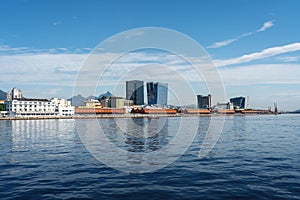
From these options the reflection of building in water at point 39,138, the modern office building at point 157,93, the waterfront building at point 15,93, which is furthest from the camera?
the waterfront building at point 15,93

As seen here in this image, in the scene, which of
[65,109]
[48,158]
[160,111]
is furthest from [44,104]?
[48,158]

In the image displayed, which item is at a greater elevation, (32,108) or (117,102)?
(117,102)

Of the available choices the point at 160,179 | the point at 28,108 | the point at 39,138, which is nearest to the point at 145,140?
the point at 39,138

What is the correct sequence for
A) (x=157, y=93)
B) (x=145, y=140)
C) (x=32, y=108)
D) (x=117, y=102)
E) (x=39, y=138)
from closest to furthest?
(x=145, y=140) → (x=39, y=138) → (x=157, y=93) → (x=32, y=108) → (x=117, y=102)

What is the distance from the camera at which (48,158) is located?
18.2 m

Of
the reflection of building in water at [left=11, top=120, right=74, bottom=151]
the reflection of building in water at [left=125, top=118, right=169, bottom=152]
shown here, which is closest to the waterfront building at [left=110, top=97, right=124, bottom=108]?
the reflection of building in water at [left=11, top=120, right=74, bottom=151]

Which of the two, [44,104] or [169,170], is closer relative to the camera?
[169,170]

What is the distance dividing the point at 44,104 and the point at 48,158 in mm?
120313

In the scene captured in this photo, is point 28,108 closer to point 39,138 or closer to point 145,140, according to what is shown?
point 39,138

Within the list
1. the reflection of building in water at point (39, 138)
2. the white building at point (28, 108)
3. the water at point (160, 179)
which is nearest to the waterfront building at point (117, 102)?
the white building at point (28, 108)

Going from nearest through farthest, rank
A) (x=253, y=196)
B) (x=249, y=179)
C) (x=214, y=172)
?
(x=253, y=196) → (x=249, y=179) → (x=214, y=172)

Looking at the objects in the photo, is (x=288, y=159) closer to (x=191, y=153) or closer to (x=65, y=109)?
(x=191, y=153)

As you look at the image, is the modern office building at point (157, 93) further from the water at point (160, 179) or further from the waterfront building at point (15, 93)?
the waterfront building at point (15, 93)

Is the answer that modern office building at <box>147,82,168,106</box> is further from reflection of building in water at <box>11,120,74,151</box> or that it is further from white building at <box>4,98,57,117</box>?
white building at <box>4,98,57,117</box>
